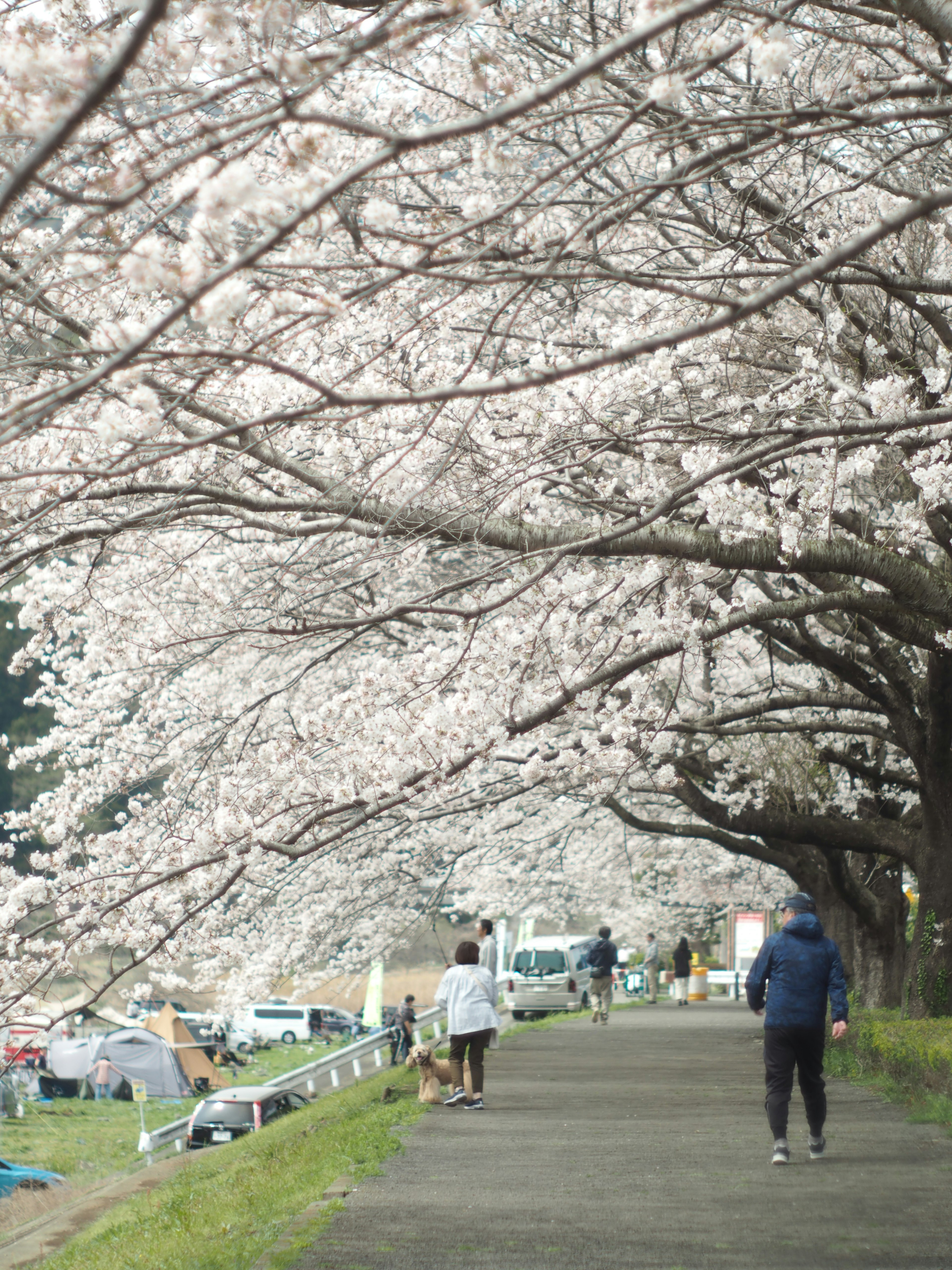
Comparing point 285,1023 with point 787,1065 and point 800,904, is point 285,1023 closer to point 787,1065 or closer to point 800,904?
point 787,1065

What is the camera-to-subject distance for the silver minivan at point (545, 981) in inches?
1192

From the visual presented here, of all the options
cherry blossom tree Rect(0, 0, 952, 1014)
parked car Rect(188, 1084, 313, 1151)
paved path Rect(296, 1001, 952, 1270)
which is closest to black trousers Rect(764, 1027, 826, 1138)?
paved path Rect(296, 1001, 952, 1270)

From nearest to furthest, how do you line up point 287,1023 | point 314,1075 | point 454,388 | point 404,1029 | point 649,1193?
point 454,388 → point 649,1193 → point 314,1075 → point 404,1029 → point 287,1023

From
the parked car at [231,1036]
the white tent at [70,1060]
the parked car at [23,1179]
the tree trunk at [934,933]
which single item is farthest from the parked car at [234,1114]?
the white tent at [70,1060]

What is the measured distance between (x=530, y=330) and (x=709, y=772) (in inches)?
260

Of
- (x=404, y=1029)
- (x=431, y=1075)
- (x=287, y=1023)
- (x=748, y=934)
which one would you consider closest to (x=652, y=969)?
(x=748, y=934)

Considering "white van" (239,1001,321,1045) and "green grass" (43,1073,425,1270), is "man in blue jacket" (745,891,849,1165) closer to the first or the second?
"green grass" (43,1073,425,1270)

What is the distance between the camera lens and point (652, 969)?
108ft

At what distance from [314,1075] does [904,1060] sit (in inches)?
490

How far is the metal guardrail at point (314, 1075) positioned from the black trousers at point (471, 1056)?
273 inches

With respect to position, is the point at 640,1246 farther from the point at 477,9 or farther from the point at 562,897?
the point at 562,897

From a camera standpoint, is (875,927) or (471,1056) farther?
(875,927)

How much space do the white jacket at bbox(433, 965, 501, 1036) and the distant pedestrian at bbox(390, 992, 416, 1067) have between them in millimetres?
11010

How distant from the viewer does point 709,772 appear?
14562mm
